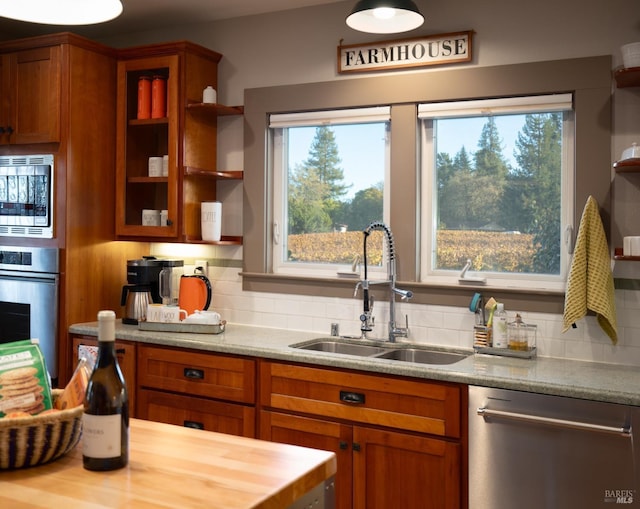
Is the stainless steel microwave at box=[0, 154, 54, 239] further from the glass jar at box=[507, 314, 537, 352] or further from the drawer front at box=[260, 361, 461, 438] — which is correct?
the glass jar at box=[507, 314, 537, 352]

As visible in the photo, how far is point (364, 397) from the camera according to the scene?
118 inches

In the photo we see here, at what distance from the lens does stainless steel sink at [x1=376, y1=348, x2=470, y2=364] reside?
3346 mm

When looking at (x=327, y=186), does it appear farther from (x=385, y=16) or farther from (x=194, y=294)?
(x=385, y=16)

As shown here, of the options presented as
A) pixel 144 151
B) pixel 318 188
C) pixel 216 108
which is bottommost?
pixel 318 188

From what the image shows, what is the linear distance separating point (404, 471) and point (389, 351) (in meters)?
0.71

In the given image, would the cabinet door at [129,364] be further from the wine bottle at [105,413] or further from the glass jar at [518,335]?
the wine bottle at [105,413]

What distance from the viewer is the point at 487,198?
345 centimetres

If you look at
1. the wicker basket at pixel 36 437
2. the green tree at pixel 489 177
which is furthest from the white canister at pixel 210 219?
the wicker basket at pixel 36 437

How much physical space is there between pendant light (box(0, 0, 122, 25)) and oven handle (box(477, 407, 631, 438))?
1.94 meters

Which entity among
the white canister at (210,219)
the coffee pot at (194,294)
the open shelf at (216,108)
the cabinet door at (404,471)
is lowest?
the cabinet door at (404,471)

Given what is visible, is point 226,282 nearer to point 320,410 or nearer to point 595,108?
point 320,410

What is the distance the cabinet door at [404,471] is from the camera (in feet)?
9.17

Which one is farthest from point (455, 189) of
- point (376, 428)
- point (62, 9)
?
point (62, 9)

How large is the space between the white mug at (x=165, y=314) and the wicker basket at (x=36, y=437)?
2.13m
